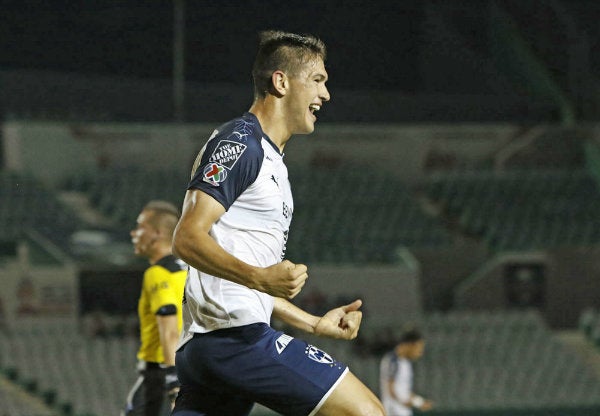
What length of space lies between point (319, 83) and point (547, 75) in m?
20.4

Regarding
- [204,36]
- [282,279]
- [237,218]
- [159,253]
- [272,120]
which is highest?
[204,36]

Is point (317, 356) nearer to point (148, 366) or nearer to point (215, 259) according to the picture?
point (215, 259)

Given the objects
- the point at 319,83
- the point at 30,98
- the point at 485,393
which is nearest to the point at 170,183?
the point at 30,98

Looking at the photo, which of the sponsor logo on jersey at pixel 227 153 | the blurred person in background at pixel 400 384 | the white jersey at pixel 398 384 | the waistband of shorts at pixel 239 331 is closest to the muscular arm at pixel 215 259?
the sponsor logo on jersey at pixel 227 153

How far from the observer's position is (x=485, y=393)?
15.2 m

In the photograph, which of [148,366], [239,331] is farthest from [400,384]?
[239,331]

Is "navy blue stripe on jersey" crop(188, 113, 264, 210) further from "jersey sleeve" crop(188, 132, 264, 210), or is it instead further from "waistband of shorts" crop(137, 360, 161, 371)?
"waistband of shorts" crop(137, 360, 161, 371)

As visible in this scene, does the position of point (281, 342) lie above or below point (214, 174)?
below

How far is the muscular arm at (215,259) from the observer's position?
11.5ft

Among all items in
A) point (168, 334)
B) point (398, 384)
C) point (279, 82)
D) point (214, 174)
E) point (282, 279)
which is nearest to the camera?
point (282, 279)

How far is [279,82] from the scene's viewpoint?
13.4ft

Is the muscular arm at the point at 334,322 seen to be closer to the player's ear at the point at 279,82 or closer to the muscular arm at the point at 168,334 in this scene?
the player's ear at the point at 279,82

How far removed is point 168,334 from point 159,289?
0.93 ft

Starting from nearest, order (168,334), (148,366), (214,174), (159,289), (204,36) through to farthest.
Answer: (214,174) → (168,334) → (159,289) → (148,366) → (204,36)
